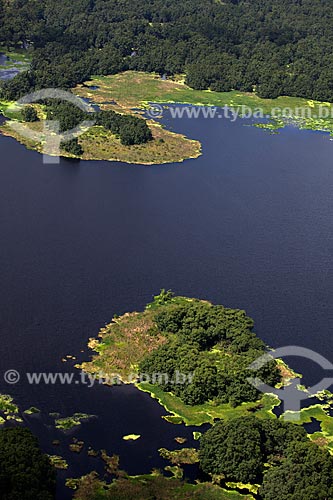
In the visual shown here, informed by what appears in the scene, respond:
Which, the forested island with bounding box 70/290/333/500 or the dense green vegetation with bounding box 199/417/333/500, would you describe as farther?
the forested island with bounding box 70/290/333/500

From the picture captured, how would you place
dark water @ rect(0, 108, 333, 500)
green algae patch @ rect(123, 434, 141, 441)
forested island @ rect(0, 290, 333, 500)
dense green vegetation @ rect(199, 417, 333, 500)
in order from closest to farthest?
dense green vegetation @ rect(199, 417, 333, 500) → forested island @ rect(0, 290, 333, 500) → green algae patch @ rect(123, 434, 141, 441) → dark water @ rect(0, 108, 333, 500)

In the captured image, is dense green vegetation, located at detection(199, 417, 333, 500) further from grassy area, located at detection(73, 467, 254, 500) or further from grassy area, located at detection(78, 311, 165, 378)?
grassy area, located at detection(78, 311, 165, 378)

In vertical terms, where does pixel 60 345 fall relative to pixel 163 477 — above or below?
above

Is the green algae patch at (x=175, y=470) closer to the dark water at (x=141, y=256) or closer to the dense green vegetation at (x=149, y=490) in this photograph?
the dense green vegetation at (x=149, y=490)

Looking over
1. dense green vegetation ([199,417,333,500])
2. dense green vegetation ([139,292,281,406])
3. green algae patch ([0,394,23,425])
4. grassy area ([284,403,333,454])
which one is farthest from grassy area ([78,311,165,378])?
grassy area ([284,403,333,454])

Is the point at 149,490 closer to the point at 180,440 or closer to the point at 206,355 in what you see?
the point at 180,440

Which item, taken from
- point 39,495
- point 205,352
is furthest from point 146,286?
point 39,495

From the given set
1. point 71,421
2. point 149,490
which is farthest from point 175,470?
point 71,421

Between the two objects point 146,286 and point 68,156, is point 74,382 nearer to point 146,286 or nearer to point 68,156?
point 146,286
